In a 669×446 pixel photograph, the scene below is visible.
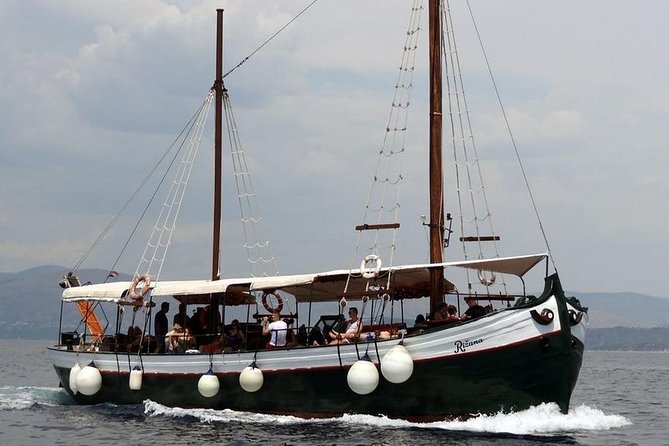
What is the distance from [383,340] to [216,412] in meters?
6.52

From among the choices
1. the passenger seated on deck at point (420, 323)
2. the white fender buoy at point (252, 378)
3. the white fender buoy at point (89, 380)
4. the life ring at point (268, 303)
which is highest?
the life ring at point (268, 303)

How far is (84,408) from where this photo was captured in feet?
115

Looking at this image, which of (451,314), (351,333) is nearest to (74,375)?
(351,333)

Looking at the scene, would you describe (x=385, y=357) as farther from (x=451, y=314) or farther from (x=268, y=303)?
(x=268, y=303)

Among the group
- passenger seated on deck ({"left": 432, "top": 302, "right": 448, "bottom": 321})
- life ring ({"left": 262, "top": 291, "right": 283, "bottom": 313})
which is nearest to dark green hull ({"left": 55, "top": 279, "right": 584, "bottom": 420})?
passenger seated on deck ({"left": 432, "top": 302, "right": 448, "bottom": 321})

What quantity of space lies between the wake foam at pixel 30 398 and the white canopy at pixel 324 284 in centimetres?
491

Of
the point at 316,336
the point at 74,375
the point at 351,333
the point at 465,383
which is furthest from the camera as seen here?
the point at 74,375

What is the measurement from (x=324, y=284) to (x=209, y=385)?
512cm

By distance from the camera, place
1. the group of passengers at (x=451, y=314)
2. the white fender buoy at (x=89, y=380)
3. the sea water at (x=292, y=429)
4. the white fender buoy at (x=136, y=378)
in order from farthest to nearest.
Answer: the white fender buoy at (x=89, y=380)
the white fender buoy at (x=136, y=378)
the group of passengers at (x=451, y=314)
the sea water at (x=292, y=429)

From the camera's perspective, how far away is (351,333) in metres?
28.7

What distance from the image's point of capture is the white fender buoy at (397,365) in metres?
26.6

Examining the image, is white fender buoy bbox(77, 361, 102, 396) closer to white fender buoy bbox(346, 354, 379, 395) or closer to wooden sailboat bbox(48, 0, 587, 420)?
wooden sailboat bbox(48, 0, 587, 420)

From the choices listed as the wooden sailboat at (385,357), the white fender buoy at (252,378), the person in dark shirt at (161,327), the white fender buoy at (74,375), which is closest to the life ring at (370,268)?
the wooden sailboat at (385,357)

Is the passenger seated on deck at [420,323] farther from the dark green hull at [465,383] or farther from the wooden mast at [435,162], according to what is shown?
the dark green hull at [465,383]
